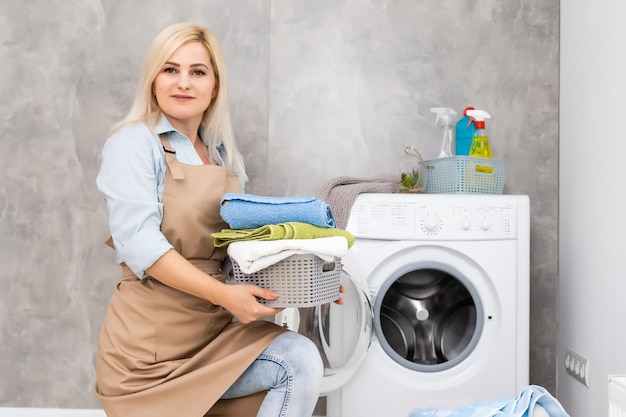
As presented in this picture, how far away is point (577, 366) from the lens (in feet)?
7.19

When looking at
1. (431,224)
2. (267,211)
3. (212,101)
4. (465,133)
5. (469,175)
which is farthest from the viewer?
(465,133)

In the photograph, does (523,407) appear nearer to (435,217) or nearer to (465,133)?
(435,217)

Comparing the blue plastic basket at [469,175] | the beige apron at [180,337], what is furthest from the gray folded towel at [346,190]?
the beige apron at [180,337]

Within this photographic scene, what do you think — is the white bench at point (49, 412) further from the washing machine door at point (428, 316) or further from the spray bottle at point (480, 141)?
the spray bottle at point (480, 141)

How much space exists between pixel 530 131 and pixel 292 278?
5.08 feet

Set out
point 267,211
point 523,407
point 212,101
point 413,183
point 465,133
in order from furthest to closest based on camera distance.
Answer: point 465,133
point 413,183
point 212,101
point 267,211
point 523,407

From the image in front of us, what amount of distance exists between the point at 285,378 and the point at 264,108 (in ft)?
4.54

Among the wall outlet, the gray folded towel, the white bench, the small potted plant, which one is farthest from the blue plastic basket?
the white bench

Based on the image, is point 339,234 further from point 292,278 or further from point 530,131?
point 530,131

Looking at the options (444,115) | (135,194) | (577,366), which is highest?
(444,115)

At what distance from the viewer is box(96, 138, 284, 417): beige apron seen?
1.40 metres

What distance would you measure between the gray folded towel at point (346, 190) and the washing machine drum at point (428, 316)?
0.97 ft

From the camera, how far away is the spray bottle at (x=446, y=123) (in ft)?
7.81

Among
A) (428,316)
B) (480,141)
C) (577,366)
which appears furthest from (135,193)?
(577,366)
